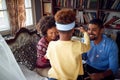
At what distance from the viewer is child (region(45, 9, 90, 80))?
4.88 ft

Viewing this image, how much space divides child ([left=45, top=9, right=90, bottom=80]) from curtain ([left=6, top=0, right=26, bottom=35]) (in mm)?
1818

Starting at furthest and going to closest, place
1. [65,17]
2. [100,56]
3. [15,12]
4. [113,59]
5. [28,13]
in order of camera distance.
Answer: [28,13] → [15,12] → [100,56] → [113,59] → [65,17]

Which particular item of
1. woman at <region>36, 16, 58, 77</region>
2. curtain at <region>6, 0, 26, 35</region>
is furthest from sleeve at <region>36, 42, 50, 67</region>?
curtain at <region>6, 0, 26, 35</region>

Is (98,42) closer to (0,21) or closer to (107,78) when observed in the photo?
(107,78)

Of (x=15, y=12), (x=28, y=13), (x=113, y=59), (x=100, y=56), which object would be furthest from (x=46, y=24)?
(x=28, y=13)

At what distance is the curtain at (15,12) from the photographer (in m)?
3.15

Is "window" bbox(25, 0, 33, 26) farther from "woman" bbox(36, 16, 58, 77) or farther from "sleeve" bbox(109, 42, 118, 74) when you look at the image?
"sleeve" bbox(109, 42, 118, 74)

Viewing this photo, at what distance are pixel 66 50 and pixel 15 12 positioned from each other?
6.53ft

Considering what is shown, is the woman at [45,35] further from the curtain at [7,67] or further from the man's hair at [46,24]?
the curtain at [7,67]

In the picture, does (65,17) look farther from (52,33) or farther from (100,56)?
(100,56)

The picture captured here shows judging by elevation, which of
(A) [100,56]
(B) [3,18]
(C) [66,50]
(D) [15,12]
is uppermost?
(D) [15,12]

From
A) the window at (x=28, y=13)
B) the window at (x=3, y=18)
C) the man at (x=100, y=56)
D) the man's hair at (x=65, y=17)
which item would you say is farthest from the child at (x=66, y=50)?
the window at (x=28, y=13)

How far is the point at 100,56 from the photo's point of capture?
204cm

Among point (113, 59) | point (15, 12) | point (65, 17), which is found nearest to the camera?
point (65, 17)
